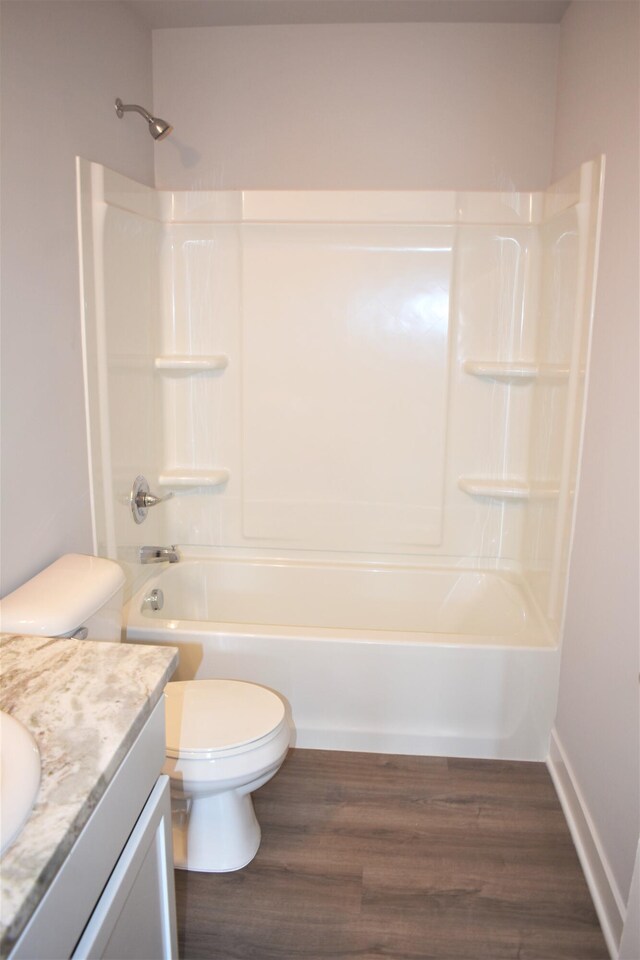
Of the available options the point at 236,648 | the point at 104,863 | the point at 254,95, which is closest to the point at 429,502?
the point at 236,648

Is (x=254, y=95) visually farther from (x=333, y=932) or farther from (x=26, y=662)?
(x=333, y=932)

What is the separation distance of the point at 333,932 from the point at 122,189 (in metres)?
2.29

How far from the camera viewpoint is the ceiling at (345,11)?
7.93ft

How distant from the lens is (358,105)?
8.75 feet

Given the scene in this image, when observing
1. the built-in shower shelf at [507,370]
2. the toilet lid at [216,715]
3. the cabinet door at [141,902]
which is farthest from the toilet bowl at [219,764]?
the built-in shower shelf at [507,370]

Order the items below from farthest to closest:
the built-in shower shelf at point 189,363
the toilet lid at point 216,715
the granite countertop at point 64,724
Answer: the built-in shower shelf at point 189,363 → the toilet lid at point 216,715 → the granite countertop at point 64,724

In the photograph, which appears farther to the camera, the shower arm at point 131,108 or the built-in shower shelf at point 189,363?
the built-in shower shelf at point 189,363

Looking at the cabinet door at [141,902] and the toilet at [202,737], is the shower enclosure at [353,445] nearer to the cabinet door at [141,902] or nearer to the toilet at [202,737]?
the toilet at [202,737]

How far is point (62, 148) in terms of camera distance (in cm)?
200

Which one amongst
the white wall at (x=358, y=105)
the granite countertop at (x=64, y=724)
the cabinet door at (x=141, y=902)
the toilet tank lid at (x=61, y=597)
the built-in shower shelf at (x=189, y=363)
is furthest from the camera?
the built-in shower shelf at (x=189, y=363)

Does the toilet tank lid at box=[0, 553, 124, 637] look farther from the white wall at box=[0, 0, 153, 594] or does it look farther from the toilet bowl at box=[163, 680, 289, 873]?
the toilet bowl at box=[163, 680, 289, 873]

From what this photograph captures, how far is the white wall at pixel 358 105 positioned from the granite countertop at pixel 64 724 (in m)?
2.07

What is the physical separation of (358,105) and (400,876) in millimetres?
2581

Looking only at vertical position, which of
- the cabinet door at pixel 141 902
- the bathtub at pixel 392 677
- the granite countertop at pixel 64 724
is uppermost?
the granite countertop at pixel 64 724
